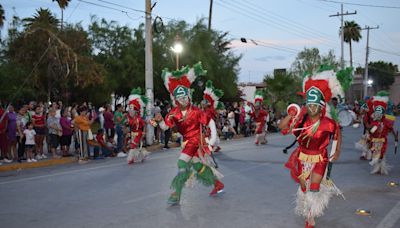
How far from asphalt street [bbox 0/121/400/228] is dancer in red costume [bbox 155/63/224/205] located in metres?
0.47

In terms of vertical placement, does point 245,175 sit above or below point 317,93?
below

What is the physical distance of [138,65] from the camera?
3481 centimetres

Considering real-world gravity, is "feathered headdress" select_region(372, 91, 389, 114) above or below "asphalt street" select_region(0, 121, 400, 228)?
above

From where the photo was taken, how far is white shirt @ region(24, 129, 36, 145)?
40.9 feet

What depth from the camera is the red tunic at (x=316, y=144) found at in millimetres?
5664

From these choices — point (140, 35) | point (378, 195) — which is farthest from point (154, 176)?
point (140, 35)

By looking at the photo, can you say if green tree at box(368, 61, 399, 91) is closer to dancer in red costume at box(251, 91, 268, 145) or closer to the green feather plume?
Answer: dancer in red costume at box(251, 91, 268, 145)

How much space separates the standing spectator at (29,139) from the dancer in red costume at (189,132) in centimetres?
652

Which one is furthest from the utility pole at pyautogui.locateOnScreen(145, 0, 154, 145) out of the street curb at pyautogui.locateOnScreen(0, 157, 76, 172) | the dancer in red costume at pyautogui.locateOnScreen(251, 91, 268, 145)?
the street curb at pyautogui.locateOnScreen(0, 157, 76, 172)

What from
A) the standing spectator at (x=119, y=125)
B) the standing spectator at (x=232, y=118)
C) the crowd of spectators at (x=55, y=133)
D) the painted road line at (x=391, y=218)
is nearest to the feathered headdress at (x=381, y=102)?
the painted road line at (x=391, y=218)

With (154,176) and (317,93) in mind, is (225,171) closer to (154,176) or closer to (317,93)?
(154,176)

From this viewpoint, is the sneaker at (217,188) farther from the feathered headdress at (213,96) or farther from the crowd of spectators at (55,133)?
the crowd of spectators at (55,133)

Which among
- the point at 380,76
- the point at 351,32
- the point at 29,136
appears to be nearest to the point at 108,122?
the point at 29,136

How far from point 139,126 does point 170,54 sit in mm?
22822
